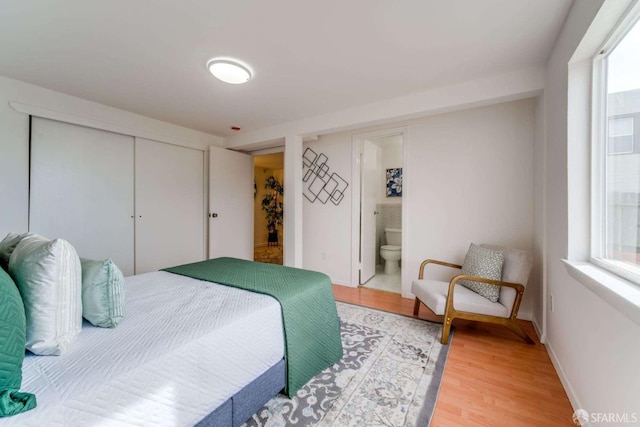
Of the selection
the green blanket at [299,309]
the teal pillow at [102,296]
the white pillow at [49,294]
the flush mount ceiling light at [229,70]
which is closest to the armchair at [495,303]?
the green blanket at [299,309]

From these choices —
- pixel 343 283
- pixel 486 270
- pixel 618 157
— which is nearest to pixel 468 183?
pixel 486 270

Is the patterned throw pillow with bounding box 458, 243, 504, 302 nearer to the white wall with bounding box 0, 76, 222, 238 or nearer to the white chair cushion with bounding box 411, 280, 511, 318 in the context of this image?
the white chair cushion with bounding box 411, 280, 511, 318

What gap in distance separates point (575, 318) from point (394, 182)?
11.1 feet

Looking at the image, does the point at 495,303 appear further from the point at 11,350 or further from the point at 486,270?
the point at 11,350

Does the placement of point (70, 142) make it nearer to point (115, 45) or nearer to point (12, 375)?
point (115, 45)

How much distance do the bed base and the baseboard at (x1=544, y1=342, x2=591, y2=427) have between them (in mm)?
1555

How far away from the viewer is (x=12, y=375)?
0.73 metres

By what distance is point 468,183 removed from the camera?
2852 millimetres

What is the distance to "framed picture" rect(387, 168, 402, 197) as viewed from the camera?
4.63 meters

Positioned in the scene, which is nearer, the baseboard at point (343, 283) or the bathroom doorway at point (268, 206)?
the baseboard at point (343, 283)

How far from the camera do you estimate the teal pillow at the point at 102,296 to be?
3.71 feet

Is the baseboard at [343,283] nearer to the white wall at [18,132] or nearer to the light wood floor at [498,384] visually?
the light wood floor at [498,384]

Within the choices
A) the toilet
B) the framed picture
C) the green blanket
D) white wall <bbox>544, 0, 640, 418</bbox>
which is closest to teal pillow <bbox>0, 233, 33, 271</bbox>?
the green blanket

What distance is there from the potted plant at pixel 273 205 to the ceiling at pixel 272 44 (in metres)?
3.78
